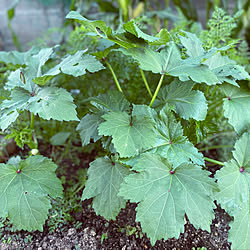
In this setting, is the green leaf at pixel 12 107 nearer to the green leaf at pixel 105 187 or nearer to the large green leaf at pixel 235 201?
the green leaf at pixel 105 187

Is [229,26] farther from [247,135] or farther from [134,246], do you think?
[134,246]

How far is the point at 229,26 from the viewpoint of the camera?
120cm

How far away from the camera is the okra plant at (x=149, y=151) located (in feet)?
2.40

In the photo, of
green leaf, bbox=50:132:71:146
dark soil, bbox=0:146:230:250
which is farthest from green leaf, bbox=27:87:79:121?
dark soil, bbox=0:146:230:250

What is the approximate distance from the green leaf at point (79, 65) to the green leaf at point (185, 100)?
0.26 meters

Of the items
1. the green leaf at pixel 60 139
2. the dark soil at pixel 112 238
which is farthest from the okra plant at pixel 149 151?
the green leaf at pixel 60 139

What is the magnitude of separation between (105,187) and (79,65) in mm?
430

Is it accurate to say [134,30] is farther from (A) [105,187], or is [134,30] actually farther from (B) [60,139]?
(B) [60,139]

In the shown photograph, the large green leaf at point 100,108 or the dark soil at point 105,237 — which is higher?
the large green leaf at point 100,108

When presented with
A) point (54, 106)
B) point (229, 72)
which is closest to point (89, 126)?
point (54, 106)

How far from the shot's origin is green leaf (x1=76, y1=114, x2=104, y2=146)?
939 millimetres

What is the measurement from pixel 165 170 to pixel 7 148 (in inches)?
33.8

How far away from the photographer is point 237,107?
924mm

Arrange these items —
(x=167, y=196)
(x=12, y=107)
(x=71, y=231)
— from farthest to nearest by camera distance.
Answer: (x=71, y=231) < (x=12, y=107) < (x=167, y=196)
